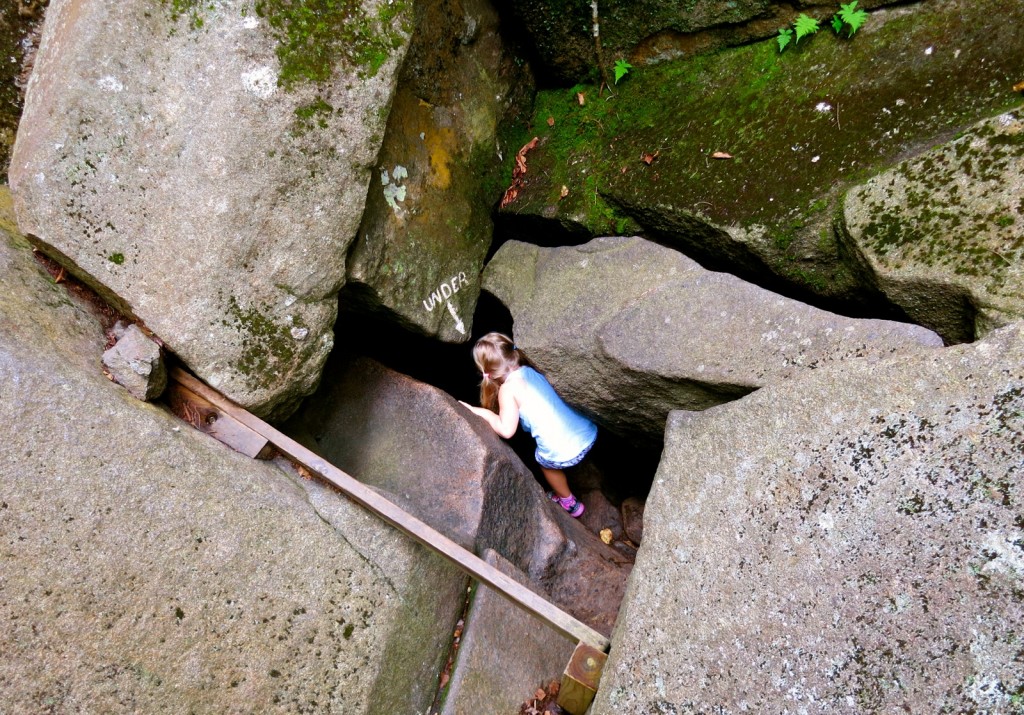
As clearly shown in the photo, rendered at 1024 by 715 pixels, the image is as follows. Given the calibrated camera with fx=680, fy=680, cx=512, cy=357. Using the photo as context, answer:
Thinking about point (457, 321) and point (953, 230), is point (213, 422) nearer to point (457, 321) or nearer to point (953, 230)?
point (457, 321)

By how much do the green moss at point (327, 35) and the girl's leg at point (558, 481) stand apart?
100 inches

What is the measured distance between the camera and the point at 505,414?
405cm

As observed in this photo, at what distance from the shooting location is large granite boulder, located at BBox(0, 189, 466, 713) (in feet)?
7.53

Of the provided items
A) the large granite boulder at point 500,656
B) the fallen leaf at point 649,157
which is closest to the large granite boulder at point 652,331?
the fallen leaf at point 649,157

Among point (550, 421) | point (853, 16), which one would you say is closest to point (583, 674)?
point (550, 421)

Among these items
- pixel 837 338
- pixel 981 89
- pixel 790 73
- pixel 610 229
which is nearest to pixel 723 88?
pixel 790 73

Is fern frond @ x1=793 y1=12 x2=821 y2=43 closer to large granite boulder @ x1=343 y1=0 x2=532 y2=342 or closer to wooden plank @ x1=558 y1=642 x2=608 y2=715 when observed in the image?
large granite boulder @ x1=343 y1=0 x2=532 y2=342

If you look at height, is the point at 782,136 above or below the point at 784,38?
below

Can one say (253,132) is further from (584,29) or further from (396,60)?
(584,29)

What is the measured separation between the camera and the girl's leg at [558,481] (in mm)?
4352

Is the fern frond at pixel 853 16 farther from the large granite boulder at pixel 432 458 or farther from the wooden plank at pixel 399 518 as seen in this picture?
Answer: the wooden plank at pixel 399 518

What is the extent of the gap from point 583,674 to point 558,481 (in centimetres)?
186

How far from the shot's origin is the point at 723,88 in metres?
3.32

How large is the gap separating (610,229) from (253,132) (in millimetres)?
1772
